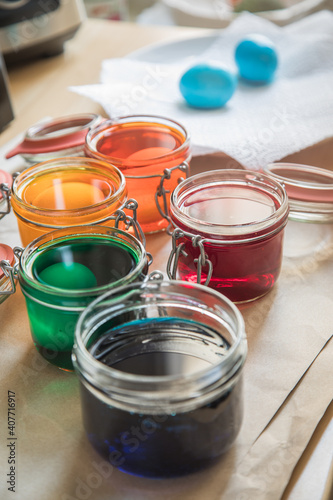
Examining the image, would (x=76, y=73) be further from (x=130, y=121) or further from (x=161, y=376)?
(x=161, y=376)

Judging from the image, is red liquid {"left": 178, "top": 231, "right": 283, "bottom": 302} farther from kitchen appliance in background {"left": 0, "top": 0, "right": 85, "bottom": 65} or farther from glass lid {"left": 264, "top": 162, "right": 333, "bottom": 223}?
kitchen appliance in background {"left": 0, "top": 0, "right": 85, "bottom": 65}

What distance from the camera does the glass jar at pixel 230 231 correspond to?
490 millimetres

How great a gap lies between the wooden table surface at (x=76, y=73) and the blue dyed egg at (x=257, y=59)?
232mm

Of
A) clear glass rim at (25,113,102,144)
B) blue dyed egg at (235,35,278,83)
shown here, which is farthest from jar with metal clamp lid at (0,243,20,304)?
blue dyed egg at (235,35,278,83)

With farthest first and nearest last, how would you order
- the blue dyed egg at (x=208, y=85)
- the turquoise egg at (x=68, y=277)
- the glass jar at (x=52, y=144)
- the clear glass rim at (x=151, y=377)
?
the blue dyed egg at (x=208, y=85) → the glass jar at (x=52, y=144) → the turquoise egg at (x=68, y=277) → the clear glass rim at (x=151, y=377)

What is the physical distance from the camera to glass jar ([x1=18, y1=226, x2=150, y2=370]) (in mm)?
426

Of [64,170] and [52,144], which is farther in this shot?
[52,144]

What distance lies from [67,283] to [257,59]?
612 millimetres

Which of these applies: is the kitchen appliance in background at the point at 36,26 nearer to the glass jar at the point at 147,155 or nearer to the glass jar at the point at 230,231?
the glass jar at the point at 147,155

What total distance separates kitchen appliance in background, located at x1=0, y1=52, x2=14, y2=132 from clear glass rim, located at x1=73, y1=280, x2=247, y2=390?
21.9 inches

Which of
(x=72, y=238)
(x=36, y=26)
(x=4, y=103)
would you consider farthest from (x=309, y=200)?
(x=36, y=26)

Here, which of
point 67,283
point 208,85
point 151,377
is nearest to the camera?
point 151,377

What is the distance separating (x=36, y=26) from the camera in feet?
3.36

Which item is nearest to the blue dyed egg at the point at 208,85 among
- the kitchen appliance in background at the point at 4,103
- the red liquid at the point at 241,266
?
the kitchen appliance in background at the point at 4,103
